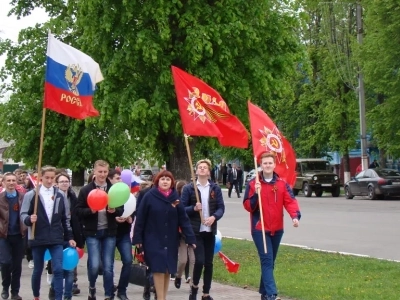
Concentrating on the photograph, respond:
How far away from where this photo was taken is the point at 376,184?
36.2m

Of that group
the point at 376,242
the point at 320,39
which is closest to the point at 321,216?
the point at 376,242

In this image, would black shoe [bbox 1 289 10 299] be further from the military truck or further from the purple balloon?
the military truck

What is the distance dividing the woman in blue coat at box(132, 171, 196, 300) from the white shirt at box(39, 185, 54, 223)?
1.20 m

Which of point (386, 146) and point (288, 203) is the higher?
point (386, 146)

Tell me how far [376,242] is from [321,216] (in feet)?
29.7

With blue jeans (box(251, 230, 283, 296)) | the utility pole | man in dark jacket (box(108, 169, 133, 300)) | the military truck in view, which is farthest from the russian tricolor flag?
the military truck

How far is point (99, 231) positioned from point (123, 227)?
1.56ft

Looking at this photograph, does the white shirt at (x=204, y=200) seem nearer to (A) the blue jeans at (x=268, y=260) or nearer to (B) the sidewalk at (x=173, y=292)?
(A) the blue jeans at (x=268, y=260)

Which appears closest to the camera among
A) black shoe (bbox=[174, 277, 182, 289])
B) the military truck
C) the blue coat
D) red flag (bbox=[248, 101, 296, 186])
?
the blue coat

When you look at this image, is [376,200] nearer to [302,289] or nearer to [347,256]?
[347,256]

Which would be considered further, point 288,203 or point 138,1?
point 138,1

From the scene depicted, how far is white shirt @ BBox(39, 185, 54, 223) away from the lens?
9844 millimetres

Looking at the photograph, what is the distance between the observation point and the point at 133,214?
35.3 ft

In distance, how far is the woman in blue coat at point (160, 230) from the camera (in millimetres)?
9258
